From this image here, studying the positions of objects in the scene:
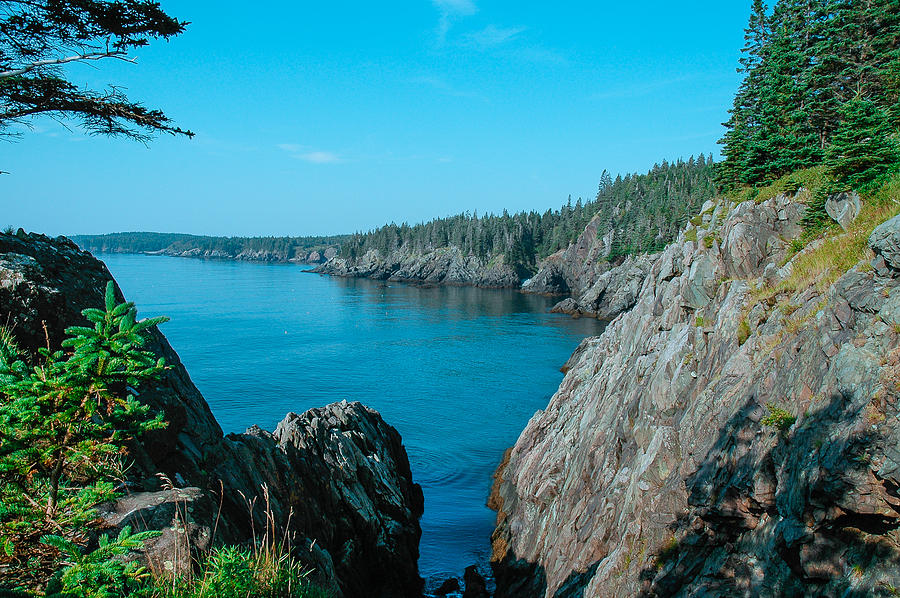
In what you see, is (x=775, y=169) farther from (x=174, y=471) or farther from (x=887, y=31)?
(x=174, y=471)

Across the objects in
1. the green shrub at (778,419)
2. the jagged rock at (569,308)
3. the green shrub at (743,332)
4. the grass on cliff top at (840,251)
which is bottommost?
the jagged rock at (569,308)

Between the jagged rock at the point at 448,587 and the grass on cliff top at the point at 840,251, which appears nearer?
the grass on cliff top at the point at 840,251

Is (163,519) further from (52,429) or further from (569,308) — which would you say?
(569,308)

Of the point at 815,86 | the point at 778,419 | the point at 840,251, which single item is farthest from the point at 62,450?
the point at 815,86

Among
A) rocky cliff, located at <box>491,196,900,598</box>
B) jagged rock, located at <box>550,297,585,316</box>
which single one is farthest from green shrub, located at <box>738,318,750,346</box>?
jagged rock, located at <box>550,297,585,316</box>

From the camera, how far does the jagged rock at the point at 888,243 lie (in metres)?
11.0

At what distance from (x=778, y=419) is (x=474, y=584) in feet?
57.2

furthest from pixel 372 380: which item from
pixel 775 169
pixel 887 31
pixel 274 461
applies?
pixel 887 31

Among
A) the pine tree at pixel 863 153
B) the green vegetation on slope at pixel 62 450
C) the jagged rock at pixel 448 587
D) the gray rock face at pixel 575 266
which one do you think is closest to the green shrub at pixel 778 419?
the pine tree at pixel 863 153

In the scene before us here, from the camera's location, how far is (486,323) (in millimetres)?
93125

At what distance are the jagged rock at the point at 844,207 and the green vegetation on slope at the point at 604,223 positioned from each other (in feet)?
281

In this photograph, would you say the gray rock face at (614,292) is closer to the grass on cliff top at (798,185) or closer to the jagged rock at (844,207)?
the grass on cliff top at (798,185)

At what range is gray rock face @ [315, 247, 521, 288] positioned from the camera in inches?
6181

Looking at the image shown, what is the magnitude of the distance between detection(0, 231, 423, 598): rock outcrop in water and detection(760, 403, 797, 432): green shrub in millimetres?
10550
